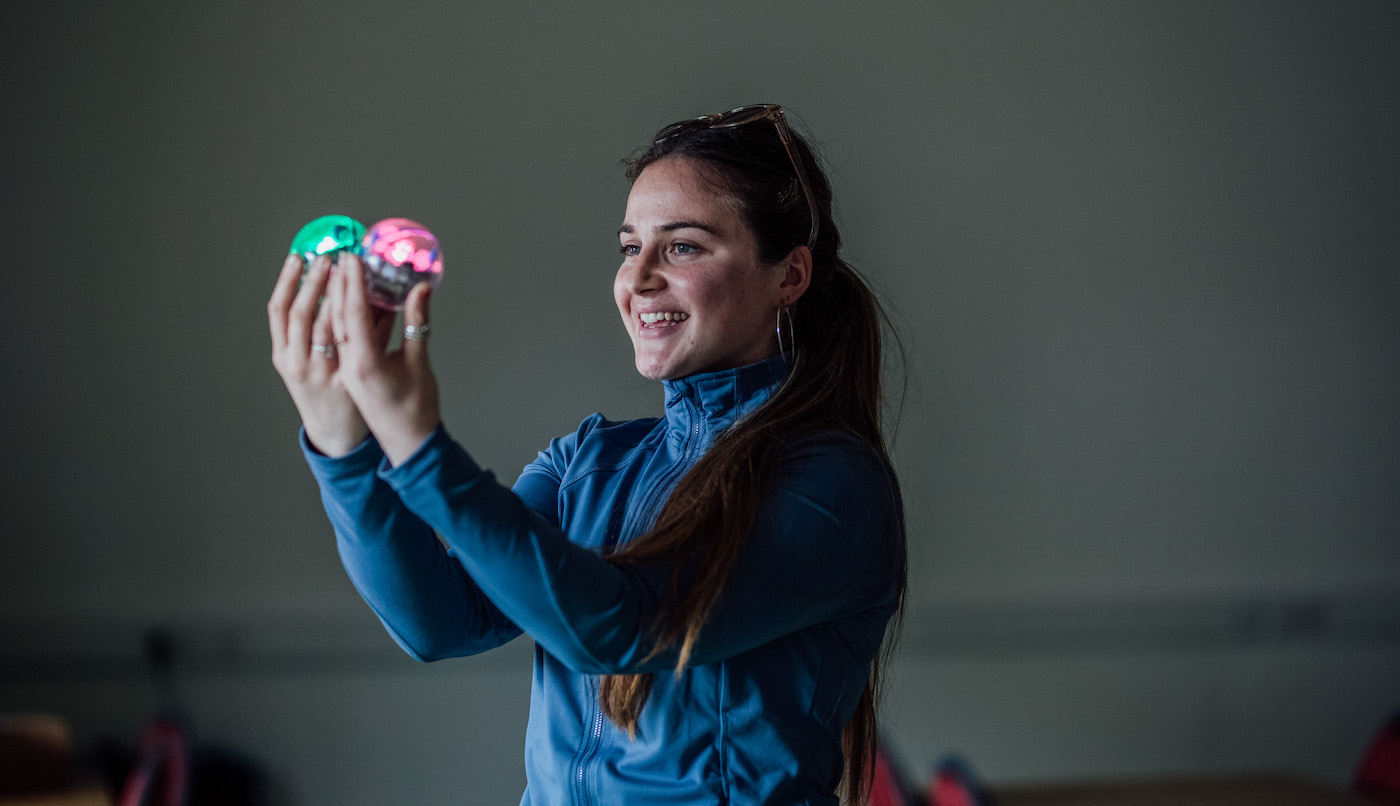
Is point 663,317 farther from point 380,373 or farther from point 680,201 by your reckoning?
point 380,373

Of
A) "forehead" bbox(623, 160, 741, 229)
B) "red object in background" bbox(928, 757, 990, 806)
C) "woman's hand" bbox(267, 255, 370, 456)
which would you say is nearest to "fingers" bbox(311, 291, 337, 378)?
"woman's hand" bbox(267, 255, 370, 456)

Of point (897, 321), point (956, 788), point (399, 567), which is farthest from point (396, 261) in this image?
point (897, 321)

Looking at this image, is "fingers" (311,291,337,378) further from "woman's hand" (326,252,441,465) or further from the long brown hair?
the long brown hair

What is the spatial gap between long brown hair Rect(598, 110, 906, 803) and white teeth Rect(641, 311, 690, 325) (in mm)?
124

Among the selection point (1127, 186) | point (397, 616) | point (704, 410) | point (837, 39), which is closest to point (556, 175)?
point (837, 39)

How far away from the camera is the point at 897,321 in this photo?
337 centimetres

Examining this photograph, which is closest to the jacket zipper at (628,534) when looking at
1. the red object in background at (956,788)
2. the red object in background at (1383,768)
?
the red object in background at (956,788)

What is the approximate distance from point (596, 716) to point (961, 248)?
102 inches

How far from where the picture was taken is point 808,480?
103 centimetres

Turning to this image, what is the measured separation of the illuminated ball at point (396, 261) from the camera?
0.94 m

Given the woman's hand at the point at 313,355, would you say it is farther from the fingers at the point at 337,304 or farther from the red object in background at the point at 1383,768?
the red object in background at the point at 1383,768

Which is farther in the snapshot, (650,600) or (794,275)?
(794,275)

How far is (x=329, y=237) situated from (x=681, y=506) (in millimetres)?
395

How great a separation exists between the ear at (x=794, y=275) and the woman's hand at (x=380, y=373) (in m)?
0.48
